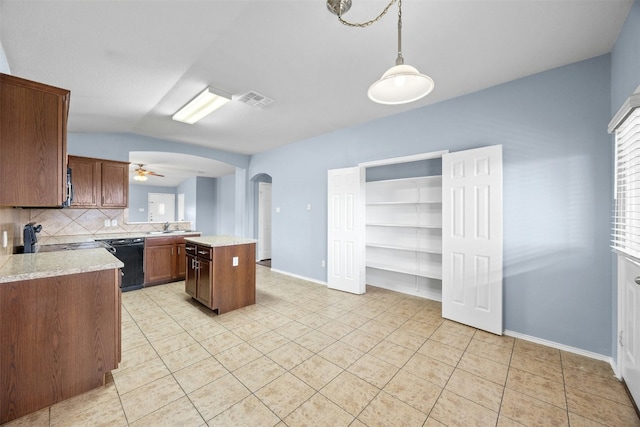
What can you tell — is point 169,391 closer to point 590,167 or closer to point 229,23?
point 229,23

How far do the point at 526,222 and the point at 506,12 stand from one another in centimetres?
197

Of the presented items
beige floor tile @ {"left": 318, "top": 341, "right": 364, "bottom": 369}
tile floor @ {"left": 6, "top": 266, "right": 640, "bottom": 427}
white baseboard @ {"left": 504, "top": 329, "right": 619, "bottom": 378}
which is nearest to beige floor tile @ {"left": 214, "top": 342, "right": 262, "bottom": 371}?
tile floor @ {"left": 6, "top": 266, "right": 640, "bottom": 427}

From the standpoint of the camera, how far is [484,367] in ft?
7.23

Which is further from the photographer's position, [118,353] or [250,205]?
[250,205]

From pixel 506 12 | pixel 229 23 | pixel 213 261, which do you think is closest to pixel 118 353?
pixel 213 261

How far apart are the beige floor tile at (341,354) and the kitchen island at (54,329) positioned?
67.8 inches

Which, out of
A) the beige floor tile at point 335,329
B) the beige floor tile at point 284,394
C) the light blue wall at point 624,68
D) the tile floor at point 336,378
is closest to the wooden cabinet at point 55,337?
the tile floor at point 336,378

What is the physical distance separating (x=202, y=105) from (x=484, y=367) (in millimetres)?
4118

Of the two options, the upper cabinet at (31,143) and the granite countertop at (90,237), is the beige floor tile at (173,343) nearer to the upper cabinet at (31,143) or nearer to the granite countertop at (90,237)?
the upper cabinet at (31,143)

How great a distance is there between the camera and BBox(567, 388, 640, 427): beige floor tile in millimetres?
1654

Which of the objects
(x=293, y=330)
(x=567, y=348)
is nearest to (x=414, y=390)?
(x=293, y=330)

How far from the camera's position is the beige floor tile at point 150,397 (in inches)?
66.7

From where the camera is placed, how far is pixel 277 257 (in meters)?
5.69

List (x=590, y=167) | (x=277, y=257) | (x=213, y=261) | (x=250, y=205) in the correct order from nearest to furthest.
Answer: (x=590, y=167)
(x=213, y=261)
(x=277, y=257)
(x=250, y=205)
